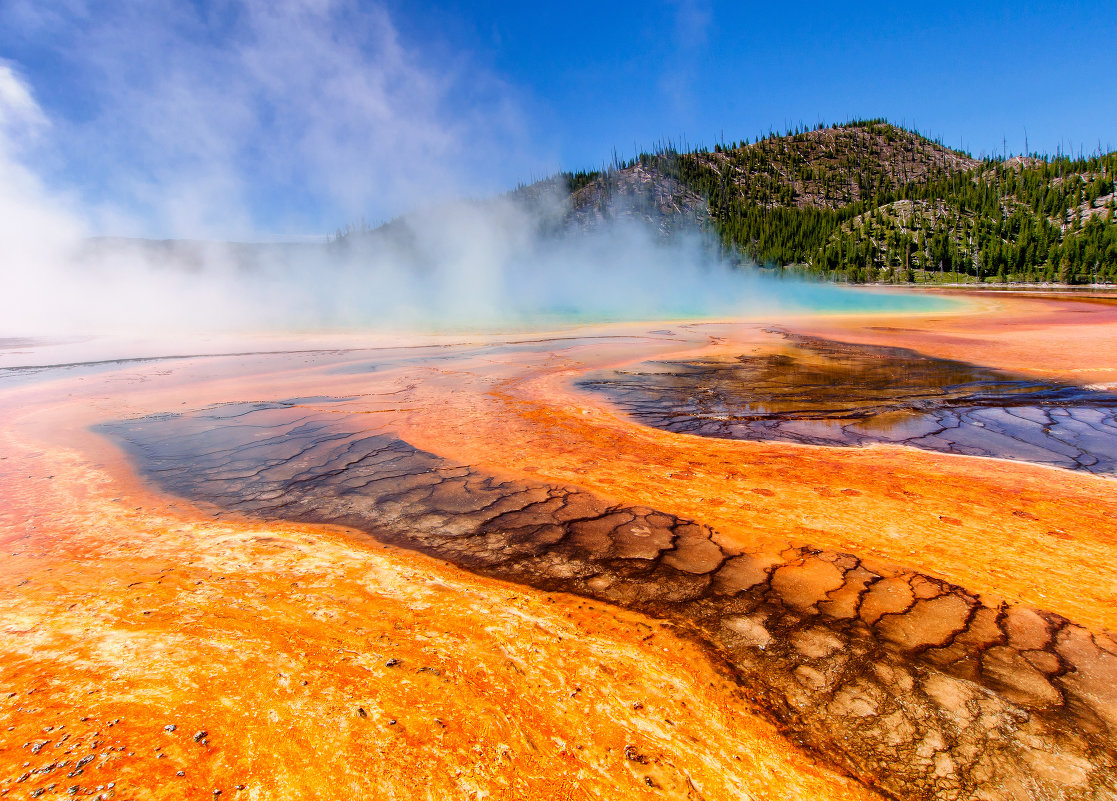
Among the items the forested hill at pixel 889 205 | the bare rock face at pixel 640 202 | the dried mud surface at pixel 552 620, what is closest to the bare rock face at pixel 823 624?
the dried mud surface at pixel 552 620

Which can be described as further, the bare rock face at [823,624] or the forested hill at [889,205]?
the forested hill at [889,205]

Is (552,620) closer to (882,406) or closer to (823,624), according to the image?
(823,624)

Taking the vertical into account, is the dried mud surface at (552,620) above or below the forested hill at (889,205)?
below

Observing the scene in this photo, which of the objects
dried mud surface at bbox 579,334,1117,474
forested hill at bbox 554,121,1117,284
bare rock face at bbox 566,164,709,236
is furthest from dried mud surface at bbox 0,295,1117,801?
bare rock face at bbox 566,164,709,236

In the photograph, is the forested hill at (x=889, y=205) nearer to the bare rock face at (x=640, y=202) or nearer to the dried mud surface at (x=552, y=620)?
the bare rock face at (x=640, y=202)

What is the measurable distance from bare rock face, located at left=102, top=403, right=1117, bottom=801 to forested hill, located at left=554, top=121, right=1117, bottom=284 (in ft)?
211

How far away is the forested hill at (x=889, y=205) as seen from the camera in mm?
56406

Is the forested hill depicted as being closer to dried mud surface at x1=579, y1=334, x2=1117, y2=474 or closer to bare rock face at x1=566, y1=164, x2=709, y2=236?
bare rock face at x1=566, y1=164, x2=709, y2=236

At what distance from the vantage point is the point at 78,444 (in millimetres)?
6465

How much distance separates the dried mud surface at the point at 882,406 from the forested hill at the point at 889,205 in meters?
56.0

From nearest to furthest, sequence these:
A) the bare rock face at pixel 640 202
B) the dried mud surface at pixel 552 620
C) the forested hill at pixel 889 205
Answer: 1. the dried mud surface at pixel 552 620
2. the forested hill at pixel 889 205
3. the bare rock face at pixel 640 202

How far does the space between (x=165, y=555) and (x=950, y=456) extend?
23.8 feet

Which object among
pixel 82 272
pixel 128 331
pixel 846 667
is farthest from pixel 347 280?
pixel 846 667

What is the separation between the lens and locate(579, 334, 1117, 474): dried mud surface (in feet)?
19.5
